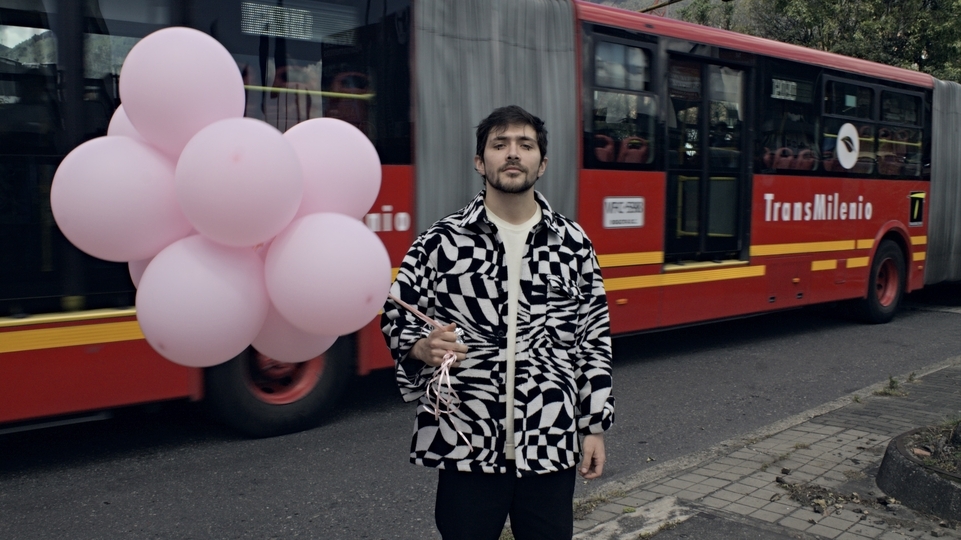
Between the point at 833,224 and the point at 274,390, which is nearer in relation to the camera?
the point at 274,390

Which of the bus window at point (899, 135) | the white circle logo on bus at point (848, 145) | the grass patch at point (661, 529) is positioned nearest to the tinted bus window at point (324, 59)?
the grass patch at point (661, 529)

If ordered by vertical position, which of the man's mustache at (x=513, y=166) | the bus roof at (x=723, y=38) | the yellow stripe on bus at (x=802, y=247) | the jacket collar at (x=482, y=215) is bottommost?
the yellow stripe on bus at (x=802, y=247)

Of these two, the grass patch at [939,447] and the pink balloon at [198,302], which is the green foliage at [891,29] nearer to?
the grass patch at [939,447]

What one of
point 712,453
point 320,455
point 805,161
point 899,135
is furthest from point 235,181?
point 899,135

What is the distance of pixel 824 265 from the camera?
10500 mm

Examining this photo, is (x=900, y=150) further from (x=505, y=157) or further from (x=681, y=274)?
(x=505, y=157)

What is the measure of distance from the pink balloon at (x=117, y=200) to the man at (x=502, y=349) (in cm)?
69

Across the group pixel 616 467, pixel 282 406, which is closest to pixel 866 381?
pixel 616 467

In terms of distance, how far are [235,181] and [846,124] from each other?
987 centimetres

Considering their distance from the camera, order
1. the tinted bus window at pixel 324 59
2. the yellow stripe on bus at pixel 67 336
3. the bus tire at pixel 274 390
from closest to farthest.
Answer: the yellow stripe on bus at pixel 67 336, the tinted bus window at pixel 324 59, the bus tire at pixel 274 390

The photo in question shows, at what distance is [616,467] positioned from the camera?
18.2 ft

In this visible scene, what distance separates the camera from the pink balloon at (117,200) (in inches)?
86.3

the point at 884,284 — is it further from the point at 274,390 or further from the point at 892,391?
the point at 274,390

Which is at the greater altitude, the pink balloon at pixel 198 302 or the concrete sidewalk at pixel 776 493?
the pink balloon at pixel 198 302
